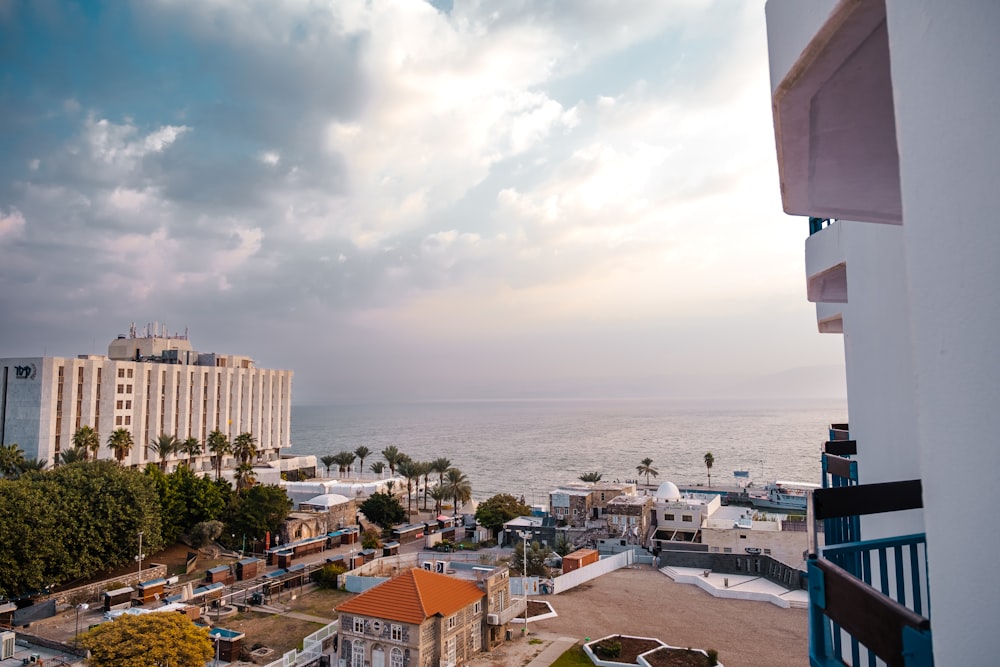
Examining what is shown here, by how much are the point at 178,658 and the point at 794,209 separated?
86.6ft

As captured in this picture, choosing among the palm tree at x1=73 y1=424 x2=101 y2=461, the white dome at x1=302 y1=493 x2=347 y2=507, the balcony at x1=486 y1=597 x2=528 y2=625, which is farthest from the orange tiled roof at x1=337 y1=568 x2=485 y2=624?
the palm tree at x1=73 y1=424 x2=101 y2=461

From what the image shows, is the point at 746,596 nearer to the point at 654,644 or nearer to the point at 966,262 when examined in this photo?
the point at 654,644

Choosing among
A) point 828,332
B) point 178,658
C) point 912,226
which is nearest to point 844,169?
point 912,226

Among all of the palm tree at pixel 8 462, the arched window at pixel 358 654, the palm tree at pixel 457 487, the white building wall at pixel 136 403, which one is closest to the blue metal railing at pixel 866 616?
the arched window at pixel 358 654

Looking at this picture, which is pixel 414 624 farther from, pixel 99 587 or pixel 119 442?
pixel 119 442

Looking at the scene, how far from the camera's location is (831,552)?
11.6 ft

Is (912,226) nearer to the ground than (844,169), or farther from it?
nearer to the ground

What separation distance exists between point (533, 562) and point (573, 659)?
50.1 feet

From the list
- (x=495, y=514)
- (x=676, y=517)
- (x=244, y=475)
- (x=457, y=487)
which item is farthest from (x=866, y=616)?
(x=244, y=475)

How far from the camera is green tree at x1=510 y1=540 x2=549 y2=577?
42.8 metres

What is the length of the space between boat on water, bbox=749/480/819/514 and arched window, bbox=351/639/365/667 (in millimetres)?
65981

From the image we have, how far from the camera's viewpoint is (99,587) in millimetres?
37562

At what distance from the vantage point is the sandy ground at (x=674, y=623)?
95.2 feet

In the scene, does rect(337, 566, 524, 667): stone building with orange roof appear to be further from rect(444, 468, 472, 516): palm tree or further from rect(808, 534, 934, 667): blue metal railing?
rect(444, 468, 472, 516): palm tree
